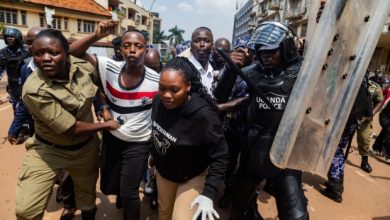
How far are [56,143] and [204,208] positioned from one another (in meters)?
1.28

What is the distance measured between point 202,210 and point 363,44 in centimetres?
129

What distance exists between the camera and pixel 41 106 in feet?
6.57

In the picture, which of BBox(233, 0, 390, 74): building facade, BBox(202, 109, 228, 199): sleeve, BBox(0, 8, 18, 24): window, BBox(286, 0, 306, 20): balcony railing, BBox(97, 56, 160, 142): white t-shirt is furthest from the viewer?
BBox(286, 0, 306, 20): balcony railing

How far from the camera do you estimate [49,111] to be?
2.01 meters

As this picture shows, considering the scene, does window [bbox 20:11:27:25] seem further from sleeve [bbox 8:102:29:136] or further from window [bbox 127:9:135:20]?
sleeve [bbox 8:102:29:136]

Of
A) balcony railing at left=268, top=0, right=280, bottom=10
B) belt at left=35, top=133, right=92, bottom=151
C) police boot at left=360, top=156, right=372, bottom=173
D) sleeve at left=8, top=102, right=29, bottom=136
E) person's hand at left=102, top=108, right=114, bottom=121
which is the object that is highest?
balcony railing at left=268, top=0, right=280, bottom=10

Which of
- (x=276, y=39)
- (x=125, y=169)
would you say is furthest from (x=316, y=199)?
(x=125, y=169)

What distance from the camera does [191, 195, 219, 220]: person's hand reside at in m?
1.83

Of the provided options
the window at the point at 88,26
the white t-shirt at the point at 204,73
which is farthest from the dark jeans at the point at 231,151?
the window at the point at 88,26

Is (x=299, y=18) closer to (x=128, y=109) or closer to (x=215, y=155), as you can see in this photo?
(x=128, y=109)

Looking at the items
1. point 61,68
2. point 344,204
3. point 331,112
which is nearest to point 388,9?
point 331,112

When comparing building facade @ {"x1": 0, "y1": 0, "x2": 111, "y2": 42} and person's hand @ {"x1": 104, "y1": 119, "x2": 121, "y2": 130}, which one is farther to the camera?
building facade @ {"x1": 0, "y1": 0, "x2": 111, "y2": 42}

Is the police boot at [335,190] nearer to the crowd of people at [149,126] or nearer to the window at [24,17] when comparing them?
the crowd of people at [149,126]

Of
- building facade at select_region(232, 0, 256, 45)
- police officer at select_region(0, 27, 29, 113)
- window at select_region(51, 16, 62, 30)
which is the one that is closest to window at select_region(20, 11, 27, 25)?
window at select_region(51, 16, 62, 30)
